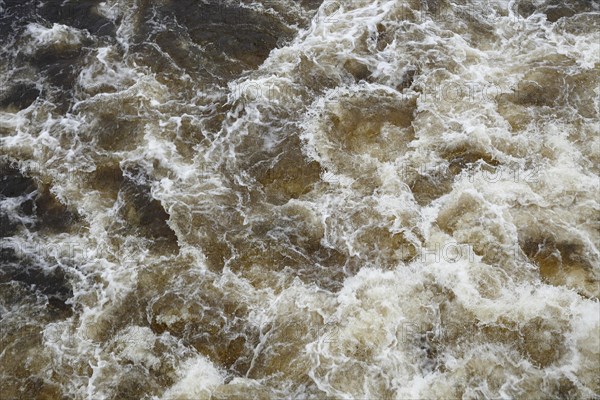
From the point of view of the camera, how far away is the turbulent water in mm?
9391

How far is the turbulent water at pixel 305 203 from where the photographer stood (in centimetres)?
939

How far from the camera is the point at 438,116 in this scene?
42.0 ft

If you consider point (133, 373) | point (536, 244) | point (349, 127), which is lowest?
point (133, 373)

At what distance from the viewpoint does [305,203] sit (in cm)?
1159

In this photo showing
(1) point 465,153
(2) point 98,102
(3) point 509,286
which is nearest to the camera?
(3) point 509,286

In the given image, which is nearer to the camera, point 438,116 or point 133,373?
point 133,373

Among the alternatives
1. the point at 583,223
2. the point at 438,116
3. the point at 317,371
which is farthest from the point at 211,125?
the point at 583,223

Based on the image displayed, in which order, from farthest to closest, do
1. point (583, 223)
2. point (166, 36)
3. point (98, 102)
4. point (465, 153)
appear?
point (166, 36) < point (98, 102) < point (465, 153) < point (583, 223)

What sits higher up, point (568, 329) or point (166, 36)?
point (166, 36)

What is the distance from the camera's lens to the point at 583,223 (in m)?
10.6

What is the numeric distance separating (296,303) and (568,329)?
507 centimetres

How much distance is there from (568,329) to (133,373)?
812 cm

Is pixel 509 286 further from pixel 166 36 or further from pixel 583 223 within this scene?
pixel 166 36

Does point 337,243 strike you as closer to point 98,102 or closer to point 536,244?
point 536,244
